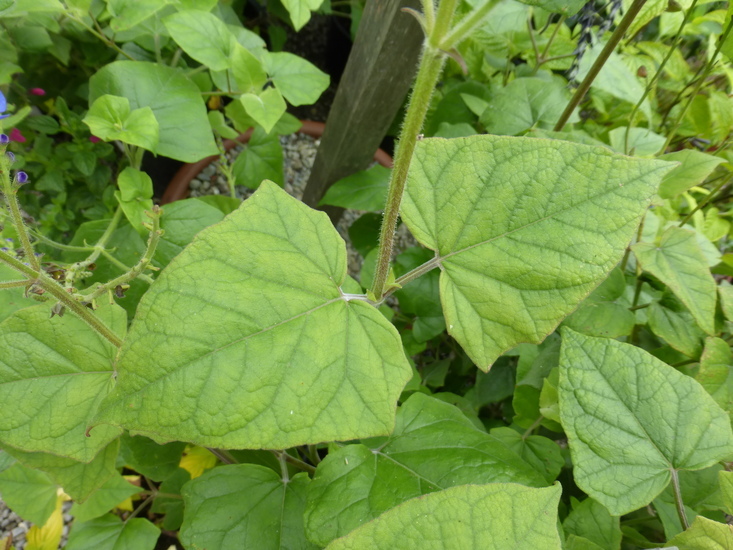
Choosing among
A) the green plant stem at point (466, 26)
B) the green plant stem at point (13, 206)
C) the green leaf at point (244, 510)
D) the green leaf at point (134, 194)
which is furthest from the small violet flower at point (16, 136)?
the green plant stem at point (466, 26)

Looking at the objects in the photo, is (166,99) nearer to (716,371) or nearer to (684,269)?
(684,269)

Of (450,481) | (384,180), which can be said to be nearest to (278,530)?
(450,481)

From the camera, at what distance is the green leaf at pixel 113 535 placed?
1144mm

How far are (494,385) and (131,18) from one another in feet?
4.50

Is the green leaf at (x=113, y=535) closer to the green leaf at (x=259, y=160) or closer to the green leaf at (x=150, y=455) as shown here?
the green leaf at (x=150, y=455)

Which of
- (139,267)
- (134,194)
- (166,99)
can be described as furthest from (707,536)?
(166,99)

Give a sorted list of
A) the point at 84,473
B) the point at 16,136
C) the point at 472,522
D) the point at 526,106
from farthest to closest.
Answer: the point at 16,136 → the point at 526,106 → the point at 84,473 → the point at 472,522

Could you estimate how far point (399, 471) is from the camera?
32.2 inches

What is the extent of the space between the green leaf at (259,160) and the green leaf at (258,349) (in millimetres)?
991

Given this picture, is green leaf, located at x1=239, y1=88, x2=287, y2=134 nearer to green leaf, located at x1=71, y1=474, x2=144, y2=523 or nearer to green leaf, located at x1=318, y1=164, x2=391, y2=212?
green leaf, located at x1=318, y1=164, x2=391, y2=212

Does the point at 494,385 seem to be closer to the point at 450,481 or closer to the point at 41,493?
the point at 450,481

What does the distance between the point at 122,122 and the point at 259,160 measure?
557mm

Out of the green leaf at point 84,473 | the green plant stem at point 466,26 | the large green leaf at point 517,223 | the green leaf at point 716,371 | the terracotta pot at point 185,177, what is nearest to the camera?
the green plant stem at point 466,26

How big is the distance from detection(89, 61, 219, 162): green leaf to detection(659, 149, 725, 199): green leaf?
1.14 meters
